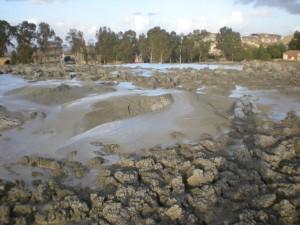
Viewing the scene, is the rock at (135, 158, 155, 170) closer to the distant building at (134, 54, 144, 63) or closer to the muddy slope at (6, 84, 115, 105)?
the muddy slope at (6, 84, 115, 105)

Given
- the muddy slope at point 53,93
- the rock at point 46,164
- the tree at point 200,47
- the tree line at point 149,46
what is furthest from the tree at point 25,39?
the rock at point 46,164

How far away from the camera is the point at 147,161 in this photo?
934 centimetres

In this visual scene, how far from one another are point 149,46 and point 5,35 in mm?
25158

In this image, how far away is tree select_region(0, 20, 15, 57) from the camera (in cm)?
5653

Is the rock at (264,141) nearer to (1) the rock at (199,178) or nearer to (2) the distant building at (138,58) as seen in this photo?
(1) the rock at (199,178)

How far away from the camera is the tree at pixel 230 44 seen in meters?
74.8

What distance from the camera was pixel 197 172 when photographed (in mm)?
8422

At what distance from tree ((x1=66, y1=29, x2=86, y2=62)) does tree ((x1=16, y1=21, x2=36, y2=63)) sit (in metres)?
8.64

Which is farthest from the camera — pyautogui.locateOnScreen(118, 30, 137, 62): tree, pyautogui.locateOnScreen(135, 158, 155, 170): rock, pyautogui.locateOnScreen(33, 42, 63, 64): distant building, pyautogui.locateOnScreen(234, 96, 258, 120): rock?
pyautogui.locateOnScreen(118, 30, 137, 62): tree

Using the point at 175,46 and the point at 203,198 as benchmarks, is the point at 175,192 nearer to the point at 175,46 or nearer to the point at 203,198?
the point at 203,198

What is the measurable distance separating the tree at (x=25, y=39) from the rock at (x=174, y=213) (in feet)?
186

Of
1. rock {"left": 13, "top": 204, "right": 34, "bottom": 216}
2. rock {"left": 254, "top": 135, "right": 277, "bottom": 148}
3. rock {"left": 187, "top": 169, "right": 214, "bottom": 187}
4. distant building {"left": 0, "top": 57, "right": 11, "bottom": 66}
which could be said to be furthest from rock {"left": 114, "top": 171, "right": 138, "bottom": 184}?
distant building {"left": 0, "top": 57, "right": 11, "bottom": 66}

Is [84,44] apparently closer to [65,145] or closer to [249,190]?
[65,145]

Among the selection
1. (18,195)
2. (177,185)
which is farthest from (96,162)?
(177,185)
